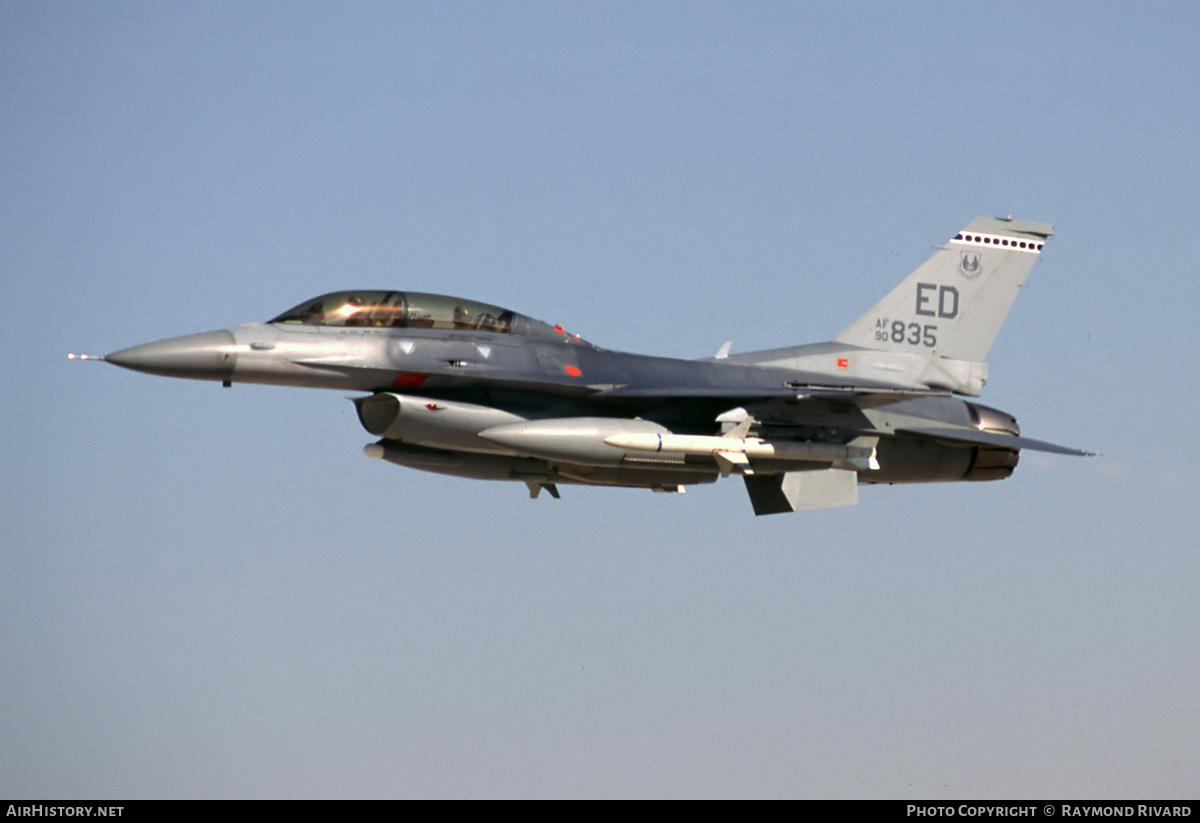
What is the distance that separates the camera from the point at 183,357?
19094 mm

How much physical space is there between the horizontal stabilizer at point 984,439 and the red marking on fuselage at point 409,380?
5.71 metres

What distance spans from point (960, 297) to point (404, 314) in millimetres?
7410

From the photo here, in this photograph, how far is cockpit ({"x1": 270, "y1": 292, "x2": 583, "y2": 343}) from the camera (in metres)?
19.8

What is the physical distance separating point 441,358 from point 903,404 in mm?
5665

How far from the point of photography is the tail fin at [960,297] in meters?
22.6

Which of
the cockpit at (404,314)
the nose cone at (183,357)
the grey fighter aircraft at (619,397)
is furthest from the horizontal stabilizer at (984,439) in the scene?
the nose cone at (183,357)

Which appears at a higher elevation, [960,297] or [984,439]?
[960,297]

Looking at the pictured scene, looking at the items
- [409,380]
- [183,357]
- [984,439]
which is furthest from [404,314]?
[984,439]

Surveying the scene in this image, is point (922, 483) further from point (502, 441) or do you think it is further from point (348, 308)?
point (348, 308)

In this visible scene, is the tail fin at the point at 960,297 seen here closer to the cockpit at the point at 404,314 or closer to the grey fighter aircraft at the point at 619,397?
the grey fighter aircraft at the point at 619,397

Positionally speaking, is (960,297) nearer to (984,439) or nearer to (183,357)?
(984,439)
